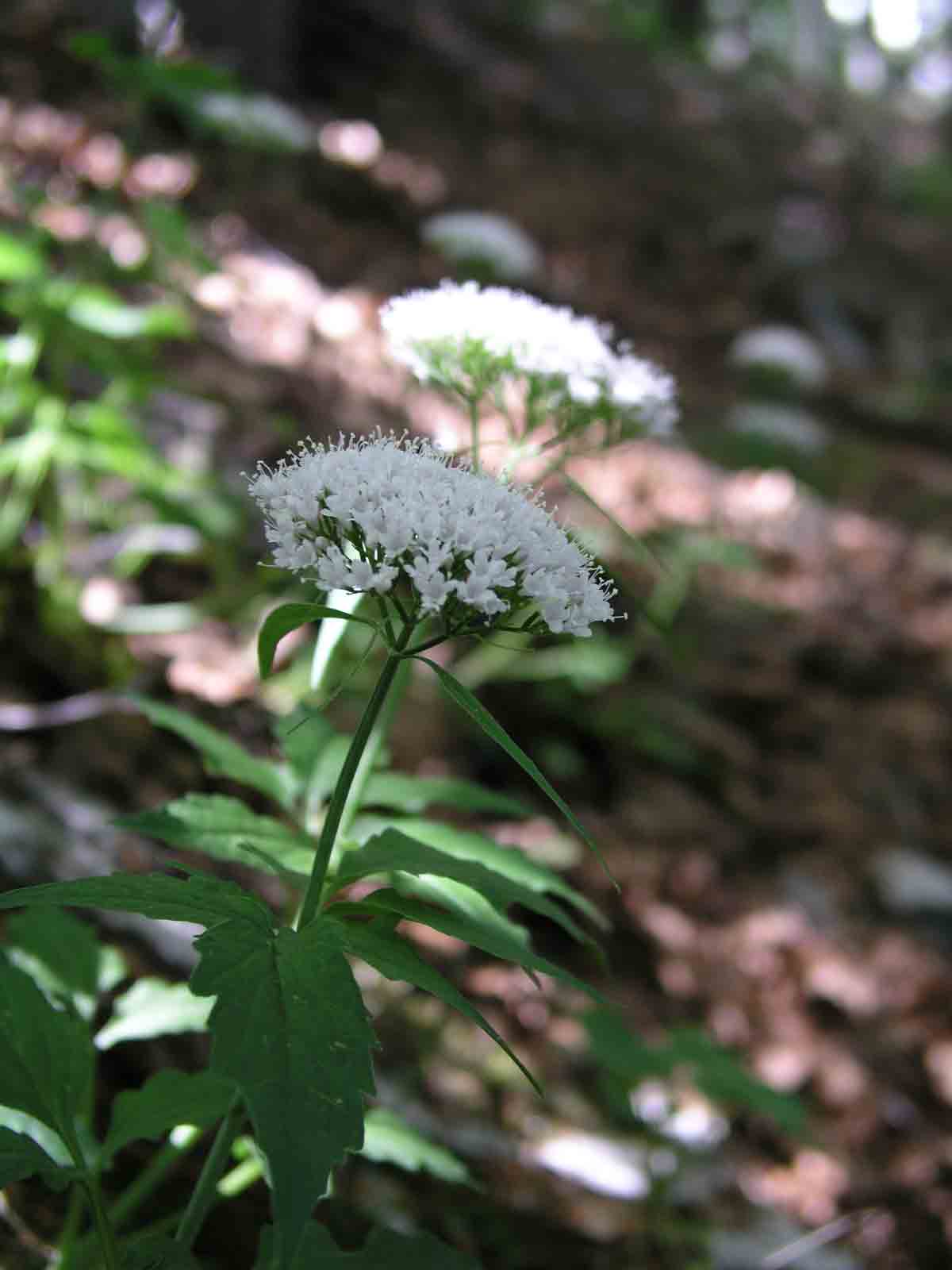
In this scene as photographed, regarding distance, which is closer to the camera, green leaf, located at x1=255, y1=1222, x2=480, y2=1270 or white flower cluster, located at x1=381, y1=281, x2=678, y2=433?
green leaf, located at x1=255, y1=1222, x2=480, y2=1270

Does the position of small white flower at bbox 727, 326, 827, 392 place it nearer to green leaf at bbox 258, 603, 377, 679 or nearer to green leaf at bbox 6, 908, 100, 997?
green leaf at bbox 6, 908, 100, 997

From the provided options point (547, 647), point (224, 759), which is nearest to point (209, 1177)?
point (224, 759)

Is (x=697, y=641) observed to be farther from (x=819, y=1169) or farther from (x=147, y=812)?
(x=147, y=812)

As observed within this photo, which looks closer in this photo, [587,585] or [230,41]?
[587,585]

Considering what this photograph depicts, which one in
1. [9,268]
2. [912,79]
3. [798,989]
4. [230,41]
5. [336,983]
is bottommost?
[336,983]

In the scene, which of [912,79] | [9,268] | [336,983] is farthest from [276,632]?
[912,79]

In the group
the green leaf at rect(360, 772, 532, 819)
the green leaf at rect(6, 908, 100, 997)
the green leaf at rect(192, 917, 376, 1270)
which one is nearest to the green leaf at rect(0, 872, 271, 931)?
the green leaf at rect(192, 917, 376, 1270)

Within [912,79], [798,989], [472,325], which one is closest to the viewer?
[472,325]
